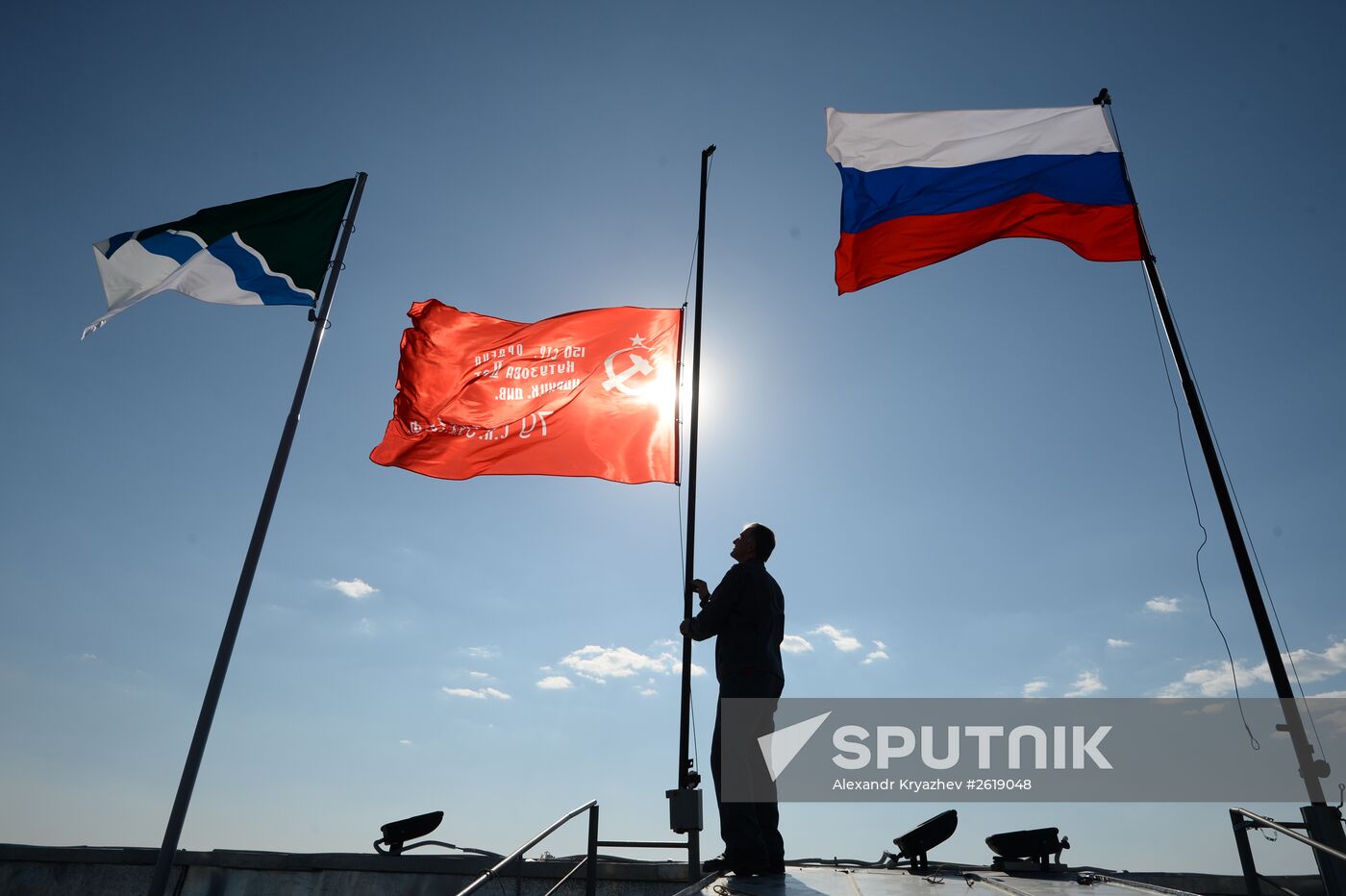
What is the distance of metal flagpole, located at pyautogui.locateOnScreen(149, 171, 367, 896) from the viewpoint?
6.54 meters

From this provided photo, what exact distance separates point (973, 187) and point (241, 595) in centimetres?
863

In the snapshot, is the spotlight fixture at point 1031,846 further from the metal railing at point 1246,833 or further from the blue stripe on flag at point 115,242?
the blue stripe on flag at point 115,242

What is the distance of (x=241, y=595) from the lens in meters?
7.57

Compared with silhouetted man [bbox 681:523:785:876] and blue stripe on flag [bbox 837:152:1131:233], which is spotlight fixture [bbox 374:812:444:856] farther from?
blue stripe on flag [bbox 837:152:1131:233]

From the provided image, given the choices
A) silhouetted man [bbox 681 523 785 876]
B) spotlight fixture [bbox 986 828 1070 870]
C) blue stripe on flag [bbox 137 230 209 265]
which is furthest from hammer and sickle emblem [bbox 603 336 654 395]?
spotlight fixture [bbox 986 828 1070 870]

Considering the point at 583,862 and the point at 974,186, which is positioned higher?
the point at 974,186

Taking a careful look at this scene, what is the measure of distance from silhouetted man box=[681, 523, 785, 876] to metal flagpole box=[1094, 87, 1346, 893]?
3516 mm

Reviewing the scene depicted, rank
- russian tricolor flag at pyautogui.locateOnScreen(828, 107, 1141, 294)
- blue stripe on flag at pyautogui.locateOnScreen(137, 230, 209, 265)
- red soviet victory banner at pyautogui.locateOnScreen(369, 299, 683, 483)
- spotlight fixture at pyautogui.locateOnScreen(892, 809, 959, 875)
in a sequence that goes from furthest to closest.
Result: 1. blue stripe on flag at pyautogui.locateOnScreen(137, 230, 209, 265)
2. red soviet victory banner at pyautogui.locateOnScreen(369, 299, 683, 483)
3. russian tricolor flag at pyautogui.locateOnScreen(828, 107, 1141, 294)
4. spotlight fixture at pyautogui.locateOnScreen(892, 809, 959, 875)

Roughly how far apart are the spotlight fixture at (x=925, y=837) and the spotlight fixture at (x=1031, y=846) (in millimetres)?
644

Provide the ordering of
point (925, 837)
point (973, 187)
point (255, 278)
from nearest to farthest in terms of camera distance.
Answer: point (925, 837) < point (973, 187) < point (255, 278)

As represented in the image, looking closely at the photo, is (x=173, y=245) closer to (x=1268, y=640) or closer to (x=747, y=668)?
(x=747, y=668)

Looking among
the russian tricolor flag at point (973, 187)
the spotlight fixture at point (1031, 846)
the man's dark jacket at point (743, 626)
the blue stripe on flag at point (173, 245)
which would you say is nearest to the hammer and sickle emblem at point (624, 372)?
the russian tricolor flag at point (973, 187)

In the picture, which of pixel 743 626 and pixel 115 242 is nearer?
pixel 743 626

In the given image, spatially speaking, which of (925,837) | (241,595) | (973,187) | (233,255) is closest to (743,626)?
(925,837)
